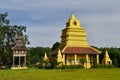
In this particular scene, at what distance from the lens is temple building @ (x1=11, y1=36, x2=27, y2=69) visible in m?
69.1

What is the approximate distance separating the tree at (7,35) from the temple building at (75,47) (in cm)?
980

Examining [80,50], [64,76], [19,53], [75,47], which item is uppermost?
[75,47]

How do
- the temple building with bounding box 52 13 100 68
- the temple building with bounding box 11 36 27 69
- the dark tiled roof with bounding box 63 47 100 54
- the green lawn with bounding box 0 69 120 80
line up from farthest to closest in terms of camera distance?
the temple building with bounding box 11 36 27 69
the temple building with bounding box 52 13 100 68
the dark tiled roof with bounding box 63 47 100 54
the green lawn with bounding box 0 69 120 80

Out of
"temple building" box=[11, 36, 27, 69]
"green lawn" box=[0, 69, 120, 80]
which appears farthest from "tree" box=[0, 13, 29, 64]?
"green lawn" box=[0, 69, 120, 80]

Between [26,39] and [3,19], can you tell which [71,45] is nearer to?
[26,39]

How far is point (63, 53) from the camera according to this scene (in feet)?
211

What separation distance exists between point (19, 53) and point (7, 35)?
513cm

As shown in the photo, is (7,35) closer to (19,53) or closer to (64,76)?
(19,53)

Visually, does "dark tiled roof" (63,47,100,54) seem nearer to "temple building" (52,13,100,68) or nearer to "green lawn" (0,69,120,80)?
"temple building" (52,13,100,68)

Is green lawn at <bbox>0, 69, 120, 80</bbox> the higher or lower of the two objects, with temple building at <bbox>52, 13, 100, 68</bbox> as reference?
A: lower

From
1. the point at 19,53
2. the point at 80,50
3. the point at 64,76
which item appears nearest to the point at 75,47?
the point at 80,50

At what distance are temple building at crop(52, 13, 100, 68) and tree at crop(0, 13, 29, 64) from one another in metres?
9.80

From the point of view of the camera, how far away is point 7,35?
71.3 m

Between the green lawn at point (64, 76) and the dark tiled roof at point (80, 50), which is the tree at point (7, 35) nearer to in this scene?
the dark tiled roof at point (80, 50)
